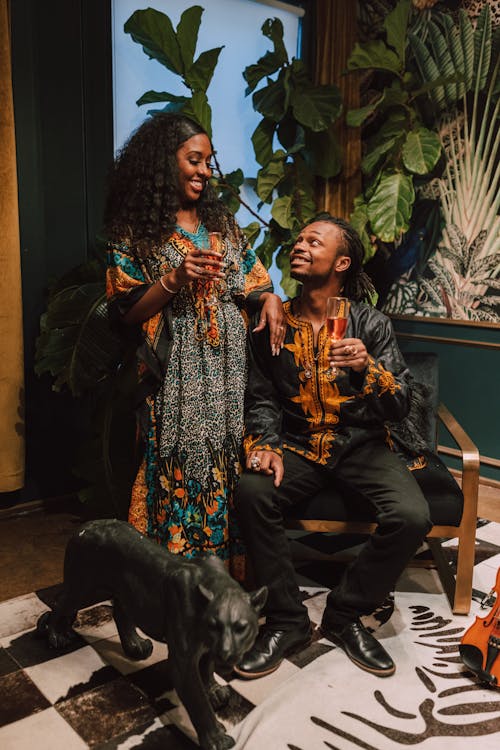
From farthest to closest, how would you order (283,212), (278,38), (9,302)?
(283,212) → (278,38) → (9,302)

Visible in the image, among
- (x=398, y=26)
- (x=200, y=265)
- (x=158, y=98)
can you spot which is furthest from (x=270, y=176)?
(x=200, y=265)

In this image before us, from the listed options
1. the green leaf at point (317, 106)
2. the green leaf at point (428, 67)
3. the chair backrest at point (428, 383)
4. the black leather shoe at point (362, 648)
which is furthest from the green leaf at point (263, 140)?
the black leather shoe at point (362, 648)

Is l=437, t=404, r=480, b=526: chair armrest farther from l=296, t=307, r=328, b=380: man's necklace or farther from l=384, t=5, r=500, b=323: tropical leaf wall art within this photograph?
l=384, t=5, r=500, b=323: tropical leaf wall art

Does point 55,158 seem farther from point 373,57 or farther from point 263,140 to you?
point 373,57

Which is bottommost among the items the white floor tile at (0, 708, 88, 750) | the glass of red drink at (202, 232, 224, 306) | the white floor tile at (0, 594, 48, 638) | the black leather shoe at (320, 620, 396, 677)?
the white floor tile at (0, 594, 48, 638)

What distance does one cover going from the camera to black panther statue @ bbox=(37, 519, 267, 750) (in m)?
1.51

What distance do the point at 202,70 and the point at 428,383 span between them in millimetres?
1976

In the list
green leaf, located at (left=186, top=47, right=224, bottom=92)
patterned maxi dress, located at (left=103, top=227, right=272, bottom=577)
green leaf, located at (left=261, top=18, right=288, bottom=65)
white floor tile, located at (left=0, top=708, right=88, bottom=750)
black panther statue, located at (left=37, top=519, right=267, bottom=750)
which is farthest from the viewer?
green leaf, located at (left=261, top=18, right=288, bottom=65)

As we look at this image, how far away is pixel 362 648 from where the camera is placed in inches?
82.4

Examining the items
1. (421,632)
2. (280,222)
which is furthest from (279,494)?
(280,222)

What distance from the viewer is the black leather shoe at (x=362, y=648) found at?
204 cm

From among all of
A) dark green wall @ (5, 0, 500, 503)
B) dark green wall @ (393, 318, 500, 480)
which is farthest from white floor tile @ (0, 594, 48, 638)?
dark green wall @ (393, 318, 500, 480)

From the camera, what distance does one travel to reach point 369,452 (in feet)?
7.79

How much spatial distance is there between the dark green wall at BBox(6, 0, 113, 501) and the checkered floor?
4.20 feet
